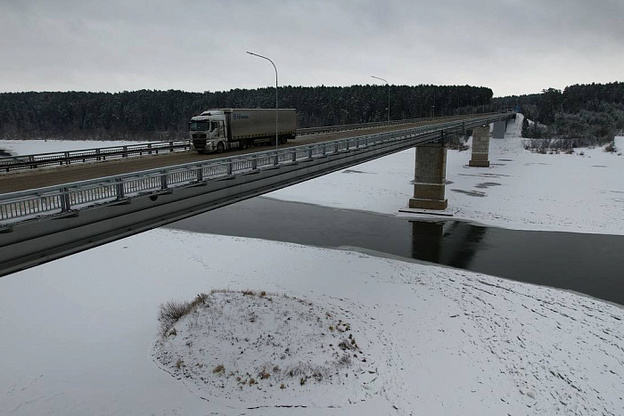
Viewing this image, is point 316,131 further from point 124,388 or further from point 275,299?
point 124,388

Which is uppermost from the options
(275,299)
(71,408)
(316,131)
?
(316,131)

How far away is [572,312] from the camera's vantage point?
68.0 feet

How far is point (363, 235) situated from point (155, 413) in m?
23.4

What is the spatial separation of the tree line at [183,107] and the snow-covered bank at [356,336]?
13337cm

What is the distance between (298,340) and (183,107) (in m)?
177

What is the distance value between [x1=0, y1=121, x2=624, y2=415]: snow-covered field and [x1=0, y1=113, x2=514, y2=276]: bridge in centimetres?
→ 550

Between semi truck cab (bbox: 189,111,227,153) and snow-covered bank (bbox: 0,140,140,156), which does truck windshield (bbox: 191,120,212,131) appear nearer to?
semi truck cab (bbox: 189,111,227,153)

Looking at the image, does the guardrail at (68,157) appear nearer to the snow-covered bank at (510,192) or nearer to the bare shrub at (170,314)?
the bare shrub at (170,314)

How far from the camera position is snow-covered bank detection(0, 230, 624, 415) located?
15.1 m

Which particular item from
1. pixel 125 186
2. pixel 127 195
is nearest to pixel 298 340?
pixel 127 195

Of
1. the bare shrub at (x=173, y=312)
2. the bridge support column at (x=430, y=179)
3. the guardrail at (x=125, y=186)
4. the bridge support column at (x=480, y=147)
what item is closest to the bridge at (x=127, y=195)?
the guardrail at (x=125, y=186)

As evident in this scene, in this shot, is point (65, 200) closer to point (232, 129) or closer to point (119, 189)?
point (119, 189)

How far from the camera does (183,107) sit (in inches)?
7101

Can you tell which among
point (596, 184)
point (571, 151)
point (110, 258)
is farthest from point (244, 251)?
point (571, 151)
